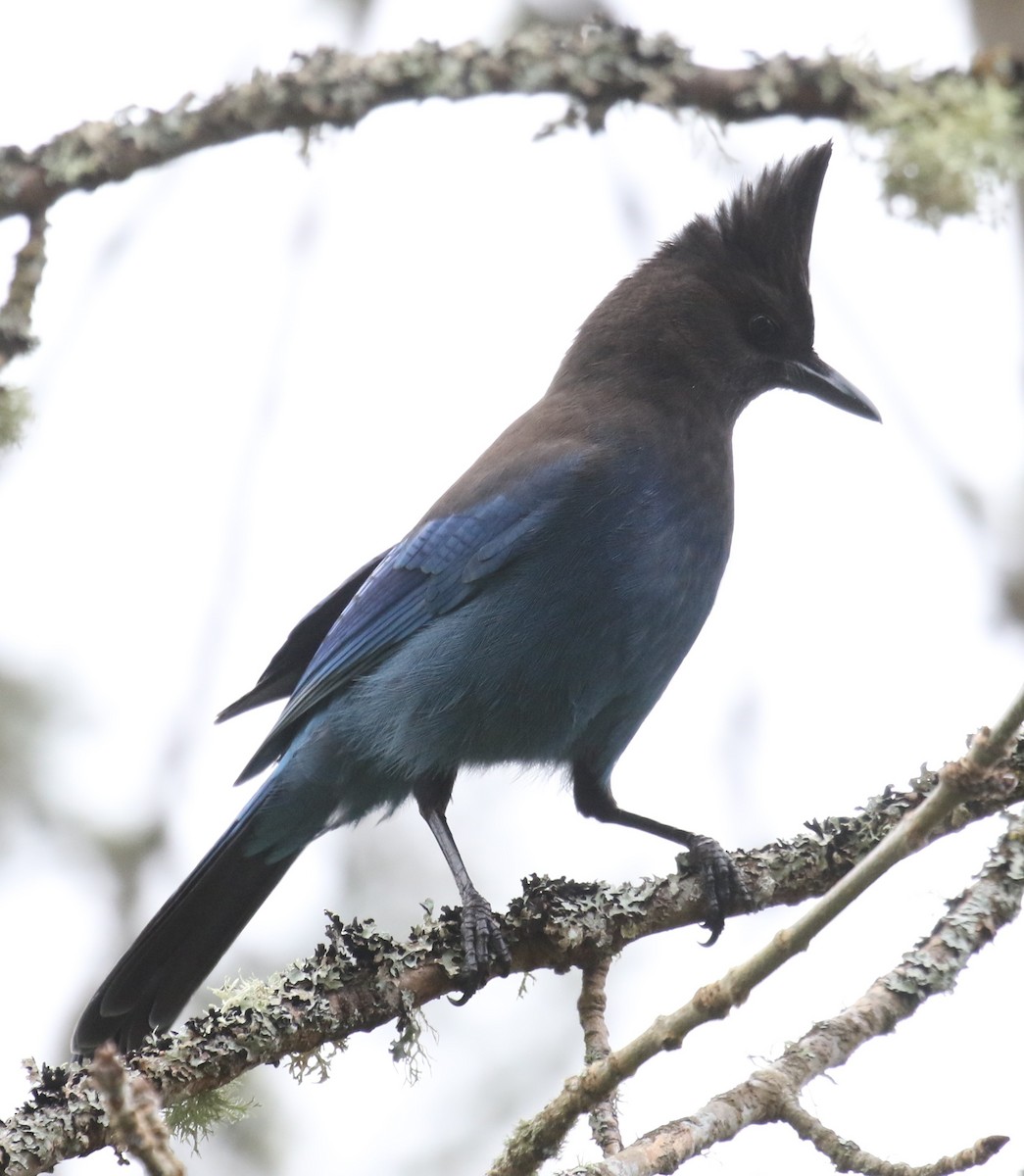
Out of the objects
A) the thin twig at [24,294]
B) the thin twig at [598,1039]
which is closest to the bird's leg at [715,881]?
the thin twig at [598,1039]

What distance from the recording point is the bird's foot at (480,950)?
3.26 m

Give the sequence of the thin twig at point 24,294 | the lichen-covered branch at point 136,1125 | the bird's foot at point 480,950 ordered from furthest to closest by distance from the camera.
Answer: the thin twig at point 24,294, the bird's foot at point 480,950, the lichen-covered branch at point 136,1125

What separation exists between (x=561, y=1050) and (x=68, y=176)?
12.7 feet

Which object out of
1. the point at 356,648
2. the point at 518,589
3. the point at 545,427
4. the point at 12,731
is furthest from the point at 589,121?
the point at 12,731

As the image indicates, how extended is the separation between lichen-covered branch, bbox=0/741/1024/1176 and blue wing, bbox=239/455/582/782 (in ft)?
3.66

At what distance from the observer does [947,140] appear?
371cm

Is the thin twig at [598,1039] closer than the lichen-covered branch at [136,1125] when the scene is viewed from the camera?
No

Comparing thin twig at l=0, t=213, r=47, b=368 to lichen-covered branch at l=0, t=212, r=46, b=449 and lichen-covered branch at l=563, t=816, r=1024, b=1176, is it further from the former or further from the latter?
lichen-covered branch at l=563, t=816, r=1024, b=1176

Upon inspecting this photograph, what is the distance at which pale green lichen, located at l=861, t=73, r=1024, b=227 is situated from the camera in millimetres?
3670

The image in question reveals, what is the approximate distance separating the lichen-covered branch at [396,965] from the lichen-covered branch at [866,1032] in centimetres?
19

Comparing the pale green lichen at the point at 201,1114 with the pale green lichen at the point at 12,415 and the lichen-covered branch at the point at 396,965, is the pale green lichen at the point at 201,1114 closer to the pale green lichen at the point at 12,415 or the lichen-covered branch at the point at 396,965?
the lichen-covered branch at the point at 396,965

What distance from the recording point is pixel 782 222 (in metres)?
4.79

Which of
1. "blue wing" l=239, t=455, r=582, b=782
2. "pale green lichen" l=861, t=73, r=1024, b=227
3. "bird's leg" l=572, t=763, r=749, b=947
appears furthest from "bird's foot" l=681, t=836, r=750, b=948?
"pale green lichen" l=861, t=73, r=1024, b=227

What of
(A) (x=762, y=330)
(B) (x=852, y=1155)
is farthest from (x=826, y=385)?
(B) (x=852, y=1155)
